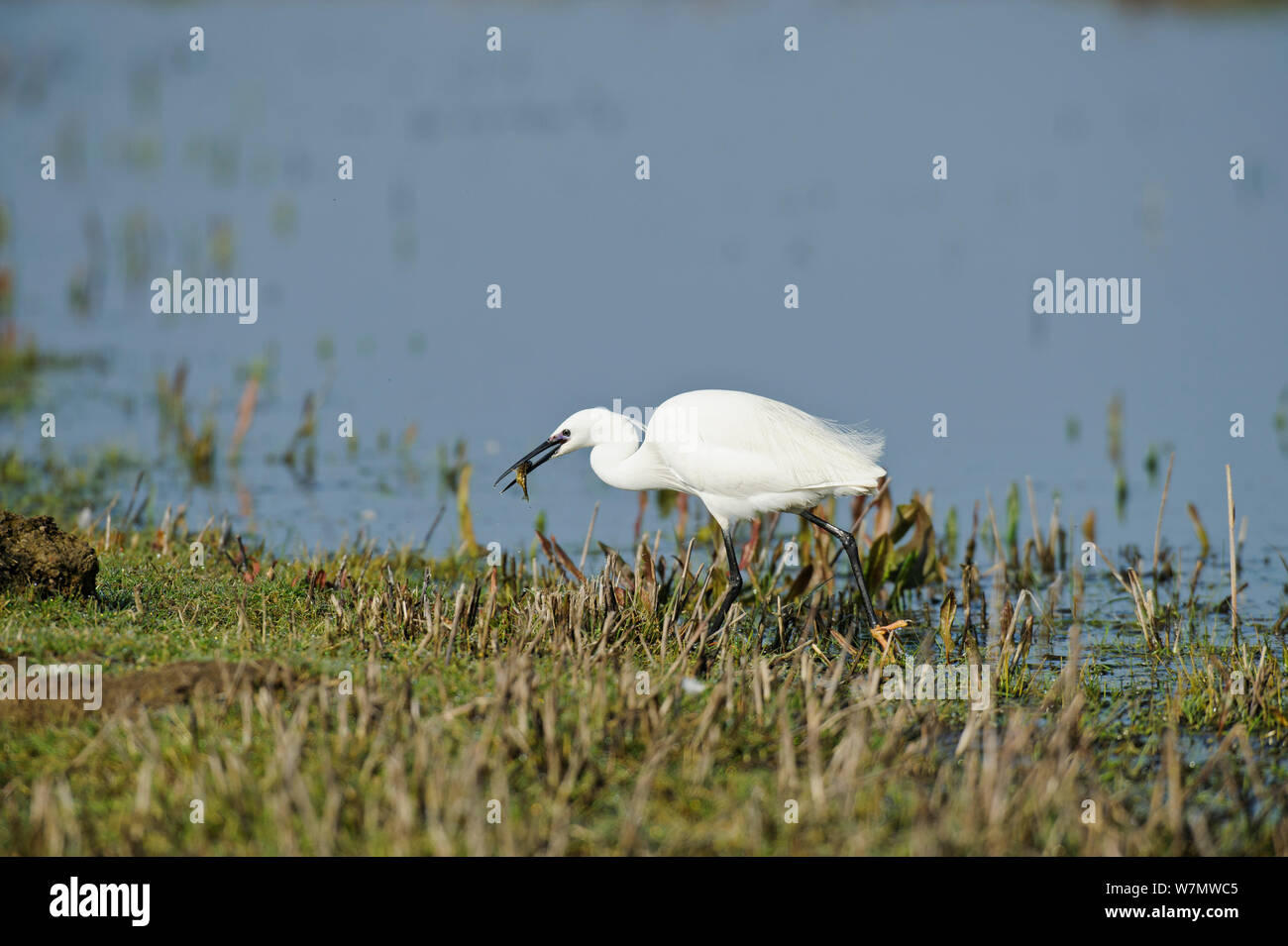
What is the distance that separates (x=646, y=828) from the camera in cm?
476

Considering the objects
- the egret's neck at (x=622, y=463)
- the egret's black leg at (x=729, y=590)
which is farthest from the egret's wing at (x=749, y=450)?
the egret's black leg at (x=729, y=590)

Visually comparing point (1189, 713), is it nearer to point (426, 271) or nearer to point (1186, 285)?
point (1186, 285)

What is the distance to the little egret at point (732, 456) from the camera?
283 inches

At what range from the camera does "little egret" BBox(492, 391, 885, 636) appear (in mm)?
7180

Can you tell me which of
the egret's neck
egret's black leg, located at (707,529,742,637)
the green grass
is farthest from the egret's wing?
the green grass

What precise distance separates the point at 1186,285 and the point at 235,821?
1420 centimetres

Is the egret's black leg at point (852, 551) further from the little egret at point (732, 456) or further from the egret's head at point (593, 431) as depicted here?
the egret's head at point (593, 431)

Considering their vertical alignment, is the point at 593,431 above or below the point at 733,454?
above

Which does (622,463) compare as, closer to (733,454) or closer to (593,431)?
(593,431)

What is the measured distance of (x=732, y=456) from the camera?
23.5 feet

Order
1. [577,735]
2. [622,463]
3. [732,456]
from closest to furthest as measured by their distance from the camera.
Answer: [577,735]
[732,456]
[622,463]

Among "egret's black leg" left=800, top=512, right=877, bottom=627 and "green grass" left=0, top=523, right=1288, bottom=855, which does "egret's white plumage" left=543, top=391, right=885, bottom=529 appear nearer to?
"egret's black leg" left=800, top=512, right=877, bottom=627

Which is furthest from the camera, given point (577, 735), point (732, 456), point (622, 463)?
point (622, 463)

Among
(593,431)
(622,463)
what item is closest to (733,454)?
(622,463)
